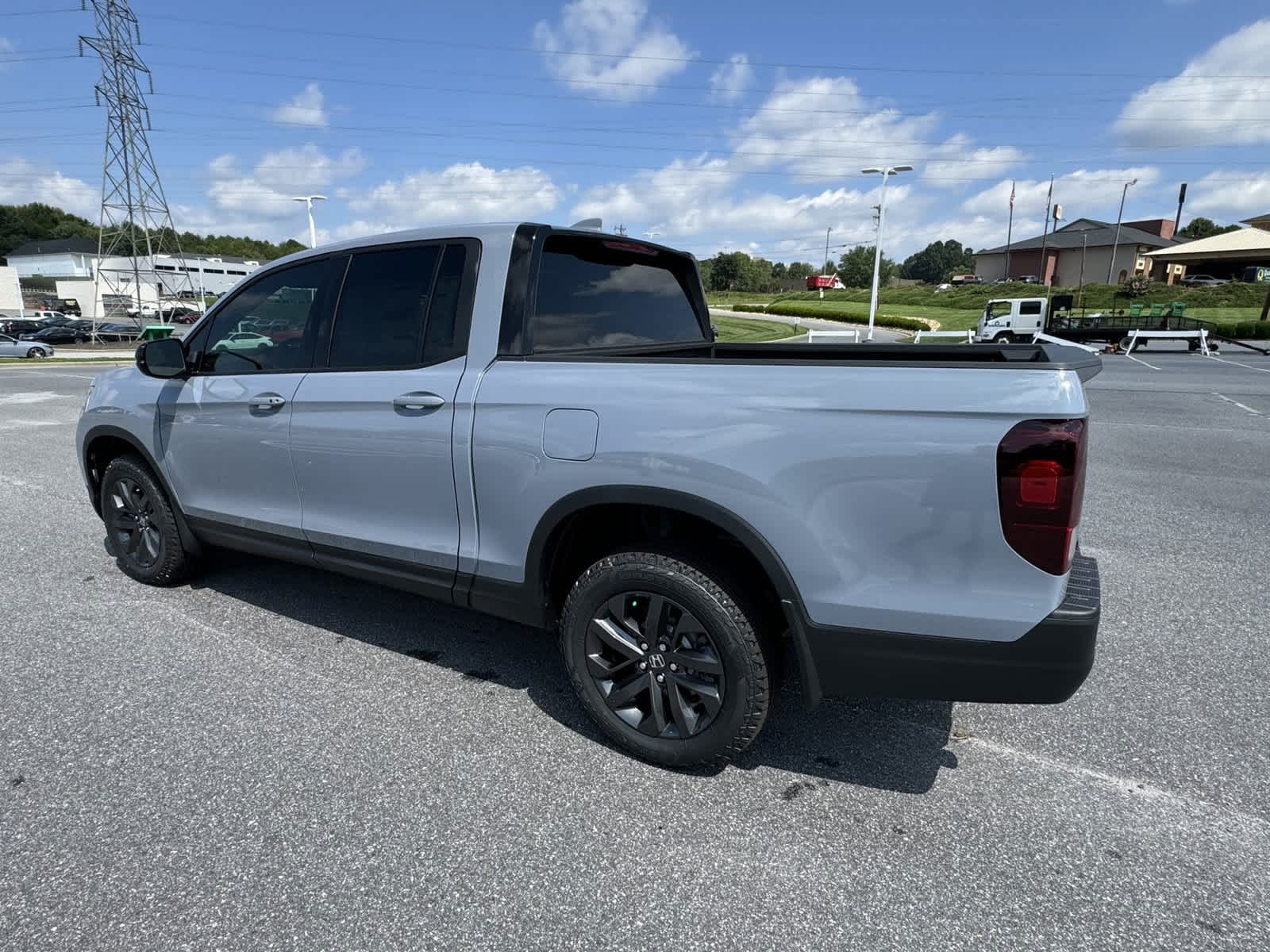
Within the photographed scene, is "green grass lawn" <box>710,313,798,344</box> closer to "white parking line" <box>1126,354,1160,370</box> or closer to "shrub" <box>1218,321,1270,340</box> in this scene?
"white parking line" <box>1126,354,1160,370</box>

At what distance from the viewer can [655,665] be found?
8.35 ft

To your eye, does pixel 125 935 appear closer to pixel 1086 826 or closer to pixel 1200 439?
pixel 1086 826

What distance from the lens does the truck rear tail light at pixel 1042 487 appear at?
189 centimetres

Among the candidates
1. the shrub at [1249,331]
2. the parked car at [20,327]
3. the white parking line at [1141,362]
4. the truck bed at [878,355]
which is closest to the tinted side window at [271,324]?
the truck bed at [878,355]

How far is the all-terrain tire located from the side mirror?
72 cm

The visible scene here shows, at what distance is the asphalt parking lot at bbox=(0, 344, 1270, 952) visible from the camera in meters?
1.95

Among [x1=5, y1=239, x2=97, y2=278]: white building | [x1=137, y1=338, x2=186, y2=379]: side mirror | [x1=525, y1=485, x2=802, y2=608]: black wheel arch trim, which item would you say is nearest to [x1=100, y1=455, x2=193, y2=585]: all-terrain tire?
[x1=137, y1=338, x2=186, y2=379]: side mirror

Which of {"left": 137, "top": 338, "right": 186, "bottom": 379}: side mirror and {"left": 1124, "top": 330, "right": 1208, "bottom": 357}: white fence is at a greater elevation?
{"left": 137, "top": 338, "right": 186, "bottom": 379}: side mirror

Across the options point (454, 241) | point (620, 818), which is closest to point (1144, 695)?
point (620, 818)

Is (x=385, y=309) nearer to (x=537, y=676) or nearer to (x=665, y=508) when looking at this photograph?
→ (x=665, y=508)

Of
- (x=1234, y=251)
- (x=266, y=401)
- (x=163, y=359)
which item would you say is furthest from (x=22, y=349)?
Result: (x=1234, y=251)

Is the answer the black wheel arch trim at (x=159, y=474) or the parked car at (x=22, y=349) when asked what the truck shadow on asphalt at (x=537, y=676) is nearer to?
the black wheel arch trim at (x=159, y=474)

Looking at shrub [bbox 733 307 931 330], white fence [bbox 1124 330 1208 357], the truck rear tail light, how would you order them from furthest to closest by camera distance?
shrub [bbox 733 307 931 330]
white fence [bbox 1124 330 1208 357]
the truck rear tail light

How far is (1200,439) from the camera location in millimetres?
9305
